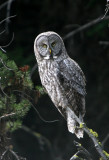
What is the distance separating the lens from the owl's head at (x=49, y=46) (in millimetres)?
4820

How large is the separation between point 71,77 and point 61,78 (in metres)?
0.11

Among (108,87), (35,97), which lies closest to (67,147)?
(108,87)

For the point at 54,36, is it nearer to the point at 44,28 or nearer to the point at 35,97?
the point at 35,97

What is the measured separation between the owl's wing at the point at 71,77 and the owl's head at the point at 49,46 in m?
0.12

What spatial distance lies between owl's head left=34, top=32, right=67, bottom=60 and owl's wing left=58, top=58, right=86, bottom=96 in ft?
0.40

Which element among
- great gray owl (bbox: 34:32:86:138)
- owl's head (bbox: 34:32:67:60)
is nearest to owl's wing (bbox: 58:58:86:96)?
great gray owl (bbox: 34:32:86:138)

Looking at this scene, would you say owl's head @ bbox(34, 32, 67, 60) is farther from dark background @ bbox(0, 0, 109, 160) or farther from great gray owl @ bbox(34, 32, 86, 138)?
dark background @ bbox(0, 0, 109, 160)

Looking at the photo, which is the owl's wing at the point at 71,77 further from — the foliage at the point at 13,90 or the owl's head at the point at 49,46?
the foliage at the point at 13,90

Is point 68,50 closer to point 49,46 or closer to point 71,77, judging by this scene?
point 49,46

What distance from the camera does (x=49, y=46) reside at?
4938mm

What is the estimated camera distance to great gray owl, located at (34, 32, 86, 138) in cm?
474

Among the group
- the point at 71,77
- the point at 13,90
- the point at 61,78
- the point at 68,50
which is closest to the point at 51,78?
the point at 61,78

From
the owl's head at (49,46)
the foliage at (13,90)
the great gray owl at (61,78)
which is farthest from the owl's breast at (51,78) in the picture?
the foliage at (13,90)

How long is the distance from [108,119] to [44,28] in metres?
2.10
